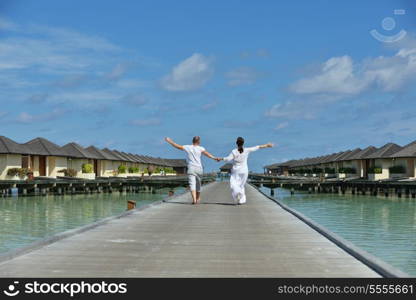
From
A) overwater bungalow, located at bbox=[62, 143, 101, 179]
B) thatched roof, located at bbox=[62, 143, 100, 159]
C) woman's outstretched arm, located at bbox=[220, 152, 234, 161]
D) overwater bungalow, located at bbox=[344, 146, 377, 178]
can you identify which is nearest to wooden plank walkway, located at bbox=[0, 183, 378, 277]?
woman's outstretched arm, located at bbox=[220, 152, 234, 161]

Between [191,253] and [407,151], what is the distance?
42552 millimetres

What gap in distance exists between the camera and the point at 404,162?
4712 cm

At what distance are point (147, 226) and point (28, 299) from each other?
16.4 feet

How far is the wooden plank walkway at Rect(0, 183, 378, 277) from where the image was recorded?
5.32m

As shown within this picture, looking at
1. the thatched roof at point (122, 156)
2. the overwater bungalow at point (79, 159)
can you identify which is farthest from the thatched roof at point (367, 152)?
the thatched roof at point (122, 156)

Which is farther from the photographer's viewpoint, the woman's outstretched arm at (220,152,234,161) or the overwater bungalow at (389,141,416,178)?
the overwater bungalow at (389,141,416,178)

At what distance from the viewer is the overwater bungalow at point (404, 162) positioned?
4475 centimetres

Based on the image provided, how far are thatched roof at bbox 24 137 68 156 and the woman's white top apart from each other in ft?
109

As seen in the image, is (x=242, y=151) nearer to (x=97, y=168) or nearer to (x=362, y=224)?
(x=362, y=224)

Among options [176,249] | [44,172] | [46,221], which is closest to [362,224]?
[46,221]

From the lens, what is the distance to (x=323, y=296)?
14.5 feet

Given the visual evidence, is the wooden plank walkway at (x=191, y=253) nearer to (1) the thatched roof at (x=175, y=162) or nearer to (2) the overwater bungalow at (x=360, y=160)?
(2) the overwater bungalow at (x=360, y=160)

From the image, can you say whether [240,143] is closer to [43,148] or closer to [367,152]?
[43,148]

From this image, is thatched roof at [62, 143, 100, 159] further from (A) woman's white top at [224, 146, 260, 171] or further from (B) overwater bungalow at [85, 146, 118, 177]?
(A) woman's white top at [224, 146, 260, 171]
